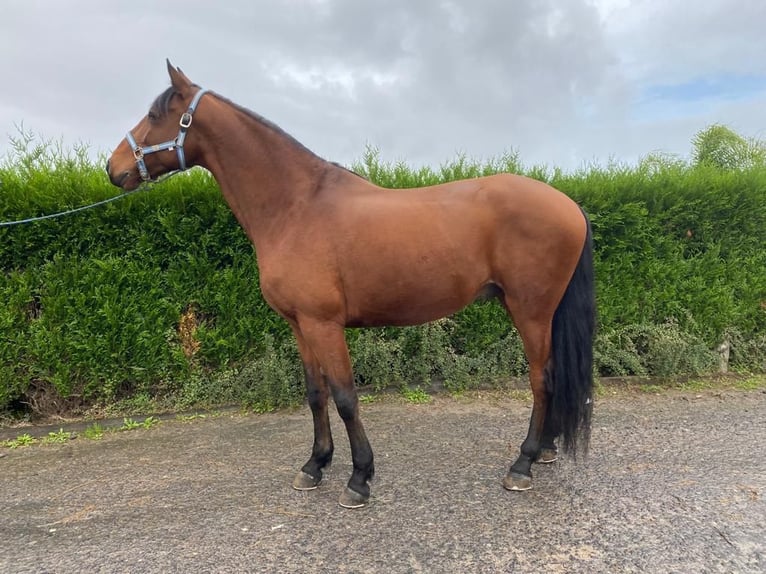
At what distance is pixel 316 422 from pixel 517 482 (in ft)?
4.36

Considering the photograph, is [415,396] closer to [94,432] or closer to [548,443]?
[548,443]

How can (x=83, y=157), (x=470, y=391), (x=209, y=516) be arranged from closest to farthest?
(x=209, y=516)
(x=83, y=157)
(x=470, y=391)

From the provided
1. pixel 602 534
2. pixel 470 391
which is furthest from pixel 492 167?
pixel 602 534

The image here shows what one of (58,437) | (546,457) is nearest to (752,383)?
(546,457)

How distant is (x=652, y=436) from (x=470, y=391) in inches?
68.5

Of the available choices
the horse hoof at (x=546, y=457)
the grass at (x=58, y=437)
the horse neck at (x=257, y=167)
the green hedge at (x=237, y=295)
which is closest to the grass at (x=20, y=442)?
A: the grass at (x=58, y=437)

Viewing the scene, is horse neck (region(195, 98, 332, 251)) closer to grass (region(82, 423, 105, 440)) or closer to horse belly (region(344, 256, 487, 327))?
horse belly (region(344, 256, 487, 327))

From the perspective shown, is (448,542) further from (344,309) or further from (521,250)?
(521,250)

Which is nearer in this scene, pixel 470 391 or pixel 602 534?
pixel 602 534

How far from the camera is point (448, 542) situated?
7.52 feet

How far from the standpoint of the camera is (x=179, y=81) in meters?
2.67

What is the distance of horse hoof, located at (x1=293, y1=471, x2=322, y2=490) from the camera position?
9.54 ft

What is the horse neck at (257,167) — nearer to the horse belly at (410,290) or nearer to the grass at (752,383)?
the horse belly at (410,290)

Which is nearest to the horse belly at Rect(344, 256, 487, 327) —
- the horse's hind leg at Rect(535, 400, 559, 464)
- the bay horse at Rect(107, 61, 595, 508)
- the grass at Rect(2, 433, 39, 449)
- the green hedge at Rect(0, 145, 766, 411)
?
the bay horse at Rect(107, 61, 595, 508)
